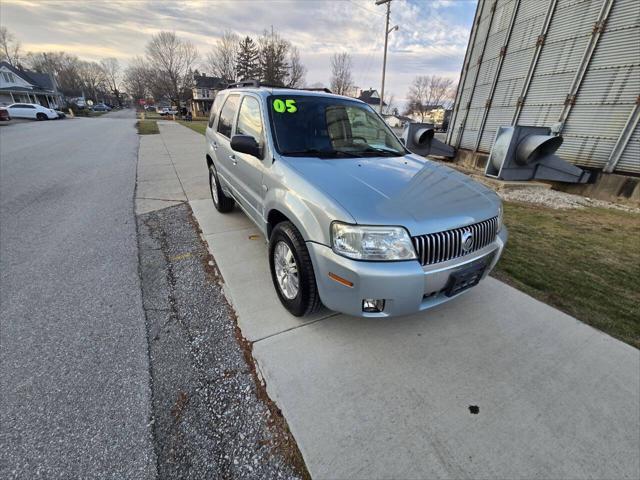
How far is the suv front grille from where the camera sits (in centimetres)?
190

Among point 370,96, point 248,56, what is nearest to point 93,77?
point 248,56

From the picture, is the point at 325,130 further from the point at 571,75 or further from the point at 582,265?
the point at 571,75

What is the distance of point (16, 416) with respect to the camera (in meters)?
1.70

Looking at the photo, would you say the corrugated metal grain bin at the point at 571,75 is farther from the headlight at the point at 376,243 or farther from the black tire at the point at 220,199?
the black tire at the point at 220,199

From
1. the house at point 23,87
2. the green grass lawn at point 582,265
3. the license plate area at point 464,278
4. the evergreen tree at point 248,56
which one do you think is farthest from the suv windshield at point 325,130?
the house at point 23,87

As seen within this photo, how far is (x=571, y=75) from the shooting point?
7520 millimetres

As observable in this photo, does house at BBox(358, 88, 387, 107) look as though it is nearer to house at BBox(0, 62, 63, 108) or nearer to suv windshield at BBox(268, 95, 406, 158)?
house at BBox(0, 62, 63, 108)

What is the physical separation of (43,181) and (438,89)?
85.4m

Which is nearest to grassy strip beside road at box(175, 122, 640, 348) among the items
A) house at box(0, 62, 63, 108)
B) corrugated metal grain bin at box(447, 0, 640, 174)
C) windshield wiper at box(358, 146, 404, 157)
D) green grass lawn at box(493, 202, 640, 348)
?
green grass lawn at box(493, 202, 640, 348)

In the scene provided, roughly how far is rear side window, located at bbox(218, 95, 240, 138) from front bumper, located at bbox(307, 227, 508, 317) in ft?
8.43

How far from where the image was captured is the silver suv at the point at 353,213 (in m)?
1.86

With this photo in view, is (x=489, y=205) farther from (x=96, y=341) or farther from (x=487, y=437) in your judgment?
(x=96, y=341)

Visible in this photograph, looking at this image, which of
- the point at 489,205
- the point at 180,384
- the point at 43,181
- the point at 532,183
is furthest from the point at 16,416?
the point at 532,183

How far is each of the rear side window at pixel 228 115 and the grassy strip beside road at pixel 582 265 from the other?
12.4 ft
